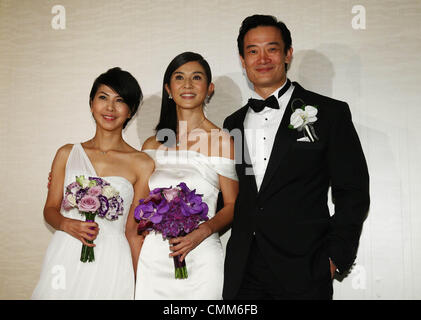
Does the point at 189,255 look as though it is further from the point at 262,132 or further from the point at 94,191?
the point at 262,132

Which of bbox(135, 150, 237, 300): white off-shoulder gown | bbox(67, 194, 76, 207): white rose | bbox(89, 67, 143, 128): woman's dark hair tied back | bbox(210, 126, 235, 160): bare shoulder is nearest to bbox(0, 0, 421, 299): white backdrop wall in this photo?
bbox(89, 67, 143, 128): woman's dark hair tied back

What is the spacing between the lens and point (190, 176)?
3.02 meters

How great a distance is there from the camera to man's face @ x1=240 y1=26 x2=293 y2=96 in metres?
2.96

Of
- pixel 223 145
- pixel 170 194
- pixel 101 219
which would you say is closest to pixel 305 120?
pixel 223 145

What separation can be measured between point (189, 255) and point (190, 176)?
58 cm

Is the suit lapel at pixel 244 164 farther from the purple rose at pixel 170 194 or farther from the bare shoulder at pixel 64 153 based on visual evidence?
the bare shoulder at pixel 64 153

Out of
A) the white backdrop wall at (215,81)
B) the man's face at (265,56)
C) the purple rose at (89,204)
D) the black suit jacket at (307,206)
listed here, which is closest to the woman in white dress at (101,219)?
the purple rose at (89,204)

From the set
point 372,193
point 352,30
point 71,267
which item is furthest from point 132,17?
point 372,193

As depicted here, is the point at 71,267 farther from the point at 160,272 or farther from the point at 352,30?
the point at 352,30

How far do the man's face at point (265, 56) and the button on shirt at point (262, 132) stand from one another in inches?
5.6

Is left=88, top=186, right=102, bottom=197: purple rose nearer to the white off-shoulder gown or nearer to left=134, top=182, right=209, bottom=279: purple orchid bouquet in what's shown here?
left=134, top=182, right=209, bottom=279: purple orchid bouquet

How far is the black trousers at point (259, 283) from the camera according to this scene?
2.64 m

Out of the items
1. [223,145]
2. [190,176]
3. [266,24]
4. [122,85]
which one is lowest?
[190,176]
